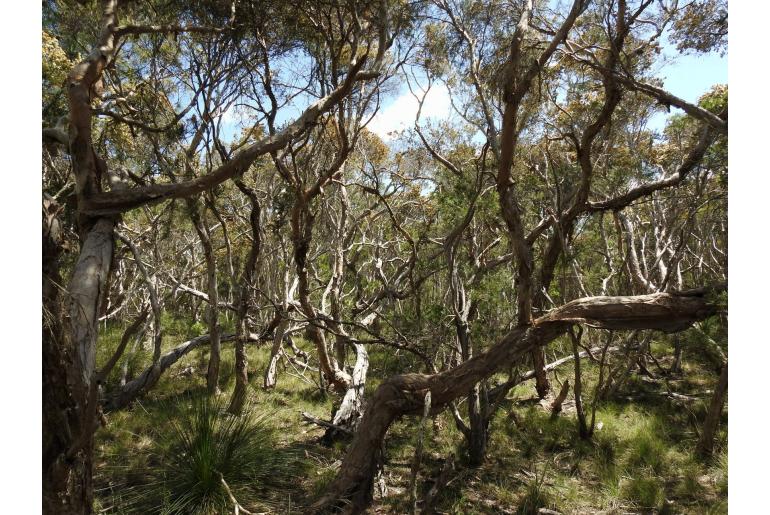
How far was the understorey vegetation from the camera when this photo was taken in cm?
377

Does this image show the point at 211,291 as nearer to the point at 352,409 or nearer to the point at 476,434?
the point at 352,409

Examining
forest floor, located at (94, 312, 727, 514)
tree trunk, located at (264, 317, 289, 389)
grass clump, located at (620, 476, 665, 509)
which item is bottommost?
grass clump, located at (620, 476, 665, 509)

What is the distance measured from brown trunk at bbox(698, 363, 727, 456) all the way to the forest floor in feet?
0.48

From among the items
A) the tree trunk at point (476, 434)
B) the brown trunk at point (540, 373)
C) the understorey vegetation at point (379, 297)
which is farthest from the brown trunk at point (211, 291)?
the brown trunk at point (540, 373)

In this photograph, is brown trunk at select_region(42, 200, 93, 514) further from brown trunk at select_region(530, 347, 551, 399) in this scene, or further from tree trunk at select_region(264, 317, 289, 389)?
brown trunk at select_region(530, 347, 551, 399)

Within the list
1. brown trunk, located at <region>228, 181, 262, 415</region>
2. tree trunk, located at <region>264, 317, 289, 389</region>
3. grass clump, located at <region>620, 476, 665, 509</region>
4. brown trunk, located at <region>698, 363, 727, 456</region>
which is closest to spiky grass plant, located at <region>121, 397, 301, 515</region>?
brown trunk, located at <region>228, 181, 262, 415</region>

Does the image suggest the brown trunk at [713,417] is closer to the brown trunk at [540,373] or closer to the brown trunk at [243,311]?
the brown trunk at [540,373]

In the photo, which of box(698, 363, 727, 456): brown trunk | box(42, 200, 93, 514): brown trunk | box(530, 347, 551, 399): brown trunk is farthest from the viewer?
box(530, 347, 551, 399): brown trunk

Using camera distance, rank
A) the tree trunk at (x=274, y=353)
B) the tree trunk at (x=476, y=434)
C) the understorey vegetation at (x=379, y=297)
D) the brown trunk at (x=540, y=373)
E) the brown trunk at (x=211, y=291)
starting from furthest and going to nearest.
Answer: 1. the tree trunk at (x=274, y=353)
2. the brown trunk at (x=540, y=373)
3. the brown trunk at (x=211, y=291)
4. the tree trunk at (x=476, y=434)
5. the understorey vegetation at (x=379, y=297)

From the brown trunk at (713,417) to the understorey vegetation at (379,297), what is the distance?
1.8 inches

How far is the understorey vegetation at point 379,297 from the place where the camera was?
3773 millimetres

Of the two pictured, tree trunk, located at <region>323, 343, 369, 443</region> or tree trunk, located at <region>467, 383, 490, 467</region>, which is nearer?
tree trunk, located at <region>467, 383, 490, 467</region>

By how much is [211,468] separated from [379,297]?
15.1 feet

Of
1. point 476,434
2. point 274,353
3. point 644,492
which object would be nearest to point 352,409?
point 476,434
